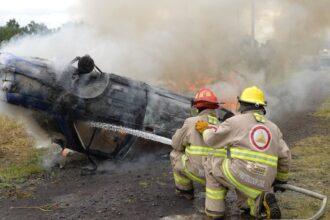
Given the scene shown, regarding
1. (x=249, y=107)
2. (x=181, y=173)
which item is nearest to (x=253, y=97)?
(x=249, y=107)

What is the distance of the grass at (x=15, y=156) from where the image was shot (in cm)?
758

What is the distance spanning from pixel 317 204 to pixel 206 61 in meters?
7.25

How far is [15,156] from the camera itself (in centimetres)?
921

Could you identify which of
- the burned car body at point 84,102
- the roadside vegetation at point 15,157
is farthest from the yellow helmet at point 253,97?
the roadside vegetation at point 15,157

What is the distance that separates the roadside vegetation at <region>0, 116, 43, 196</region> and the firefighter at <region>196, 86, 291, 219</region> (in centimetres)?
321

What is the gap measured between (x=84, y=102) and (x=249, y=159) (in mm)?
3107

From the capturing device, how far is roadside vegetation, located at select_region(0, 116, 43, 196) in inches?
291

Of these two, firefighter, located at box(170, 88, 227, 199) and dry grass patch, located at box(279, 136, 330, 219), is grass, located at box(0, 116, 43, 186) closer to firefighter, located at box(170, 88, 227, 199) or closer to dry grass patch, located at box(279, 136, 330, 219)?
firefighter, located at box(170, 88, 227, 199)

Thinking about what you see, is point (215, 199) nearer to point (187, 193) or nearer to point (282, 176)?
point (282, 176)

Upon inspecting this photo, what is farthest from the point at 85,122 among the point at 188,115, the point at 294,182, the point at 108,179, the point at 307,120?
the point at 307,120

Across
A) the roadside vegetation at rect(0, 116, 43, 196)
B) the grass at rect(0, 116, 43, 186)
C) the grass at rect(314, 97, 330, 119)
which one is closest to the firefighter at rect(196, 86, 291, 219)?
the roadside vegetation at rect(0, 116, 43, 196)

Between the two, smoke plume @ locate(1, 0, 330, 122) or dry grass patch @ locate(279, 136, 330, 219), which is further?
smoke plume @ locate(1, 0, 330, 122)

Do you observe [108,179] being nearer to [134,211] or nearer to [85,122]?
[85,122]

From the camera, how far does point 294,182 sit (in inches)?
258
